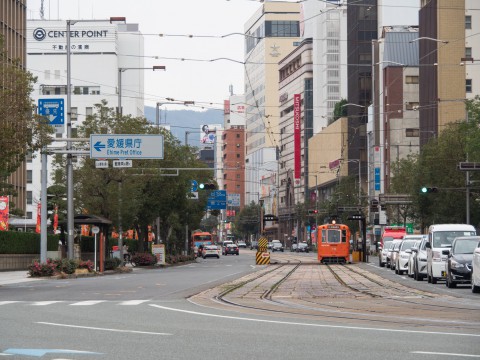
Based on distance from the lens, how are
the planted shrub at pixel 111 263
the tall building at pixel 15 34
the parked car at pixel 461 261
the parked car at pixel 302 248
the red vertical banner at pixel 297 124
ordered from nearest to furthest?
the parked car at pixel 461 261 < the planted shrub at pixel 111 263 < the tall building at pixel 15 34 < the parked car at pixel 302 248 < the red vertical banner at pixel 297 124

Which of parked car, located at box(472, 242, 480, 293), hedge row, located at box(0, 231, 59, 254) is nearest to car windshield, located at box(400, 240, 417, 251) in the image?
hedge row, located at box(0, 231, 59, 254)

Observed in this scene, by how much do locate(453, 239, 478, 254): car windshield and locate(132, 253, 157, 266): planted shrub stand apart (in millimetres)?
42827

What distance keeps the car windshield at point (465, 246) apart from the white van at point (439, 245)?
11.3 feet

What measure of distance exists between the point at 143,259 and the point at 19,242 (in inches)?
478

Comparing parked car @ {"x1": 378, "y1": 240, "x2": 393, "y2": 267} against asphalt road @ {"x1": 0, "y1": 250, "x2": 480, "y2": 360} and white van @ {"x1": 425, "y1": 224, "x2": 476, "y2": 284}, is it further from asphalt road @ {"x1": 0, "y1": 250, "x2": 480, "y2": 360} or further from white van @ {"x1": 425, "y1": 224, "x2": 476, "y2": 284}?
asphalt road @ {"x1": 0, "y1": 250, "x2": 480, "y2": 360}

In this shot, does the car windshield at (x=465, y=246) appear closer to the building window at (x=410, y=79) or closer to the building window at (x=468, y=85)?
the building window at (x=468, y=85)

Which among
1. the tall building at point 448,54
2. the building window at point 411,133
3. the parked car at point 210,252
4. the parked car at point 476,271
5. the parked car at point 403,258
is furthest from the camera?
the building window at point 411,133

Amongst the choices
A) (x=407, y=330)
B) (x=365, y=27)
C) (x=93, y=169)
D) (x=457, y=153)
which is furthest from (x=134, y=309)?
(x=365, y=27)

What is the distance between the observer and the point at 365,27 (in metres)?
158

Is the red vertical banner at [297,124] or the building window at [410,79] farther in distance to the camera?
the red vertical banner at [297,124]

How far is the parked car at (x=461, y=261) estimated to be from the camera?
32719 mm

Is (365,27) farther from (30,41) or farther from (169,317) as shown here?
(169,317)

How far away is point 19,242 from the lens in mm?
64125

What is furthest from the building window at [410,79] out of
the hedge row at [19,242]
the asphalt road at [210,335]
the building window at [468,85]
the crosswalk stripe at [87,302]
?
the asphalt road at [210,335]
